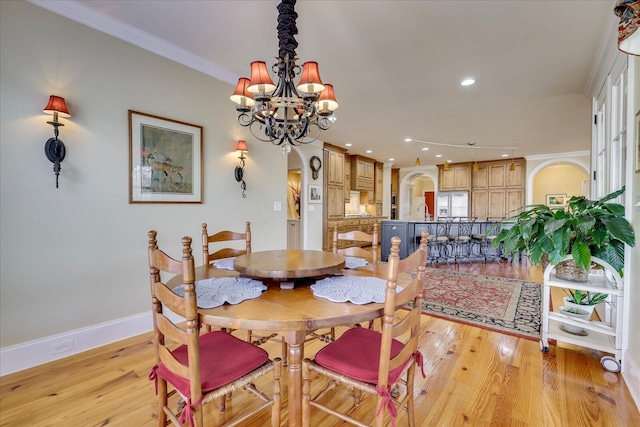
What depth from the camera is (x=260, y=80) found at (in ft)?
6.07

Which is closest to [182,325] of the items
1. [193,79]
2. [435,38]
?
[193,79]

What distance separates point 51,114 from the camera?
2080 millimetres

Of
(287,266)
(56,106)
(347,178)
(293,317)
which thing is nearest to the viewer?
(293,317)

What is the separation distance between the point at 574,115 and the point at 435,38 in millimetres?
3658

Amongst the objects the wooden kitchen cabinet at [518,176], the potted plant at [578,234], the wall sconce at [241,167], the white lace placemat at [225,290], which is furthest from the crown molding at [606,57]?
the wooden kitchen cabinet at [518,176]

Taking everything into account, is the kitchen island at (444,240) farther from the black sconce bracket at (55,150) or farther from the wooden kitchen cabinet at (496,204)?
the black sconce bracket at (55,150)

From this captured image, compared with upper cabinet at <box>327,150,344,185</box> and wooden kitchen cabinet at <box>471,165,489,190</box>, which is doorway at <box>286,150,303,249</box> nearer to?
upper cabinet at <box>327,150,344,185</box>

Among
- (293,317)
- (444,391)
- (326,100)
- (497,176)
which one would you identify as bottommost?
(444,391)

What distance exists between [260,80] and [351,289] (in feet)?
4.69

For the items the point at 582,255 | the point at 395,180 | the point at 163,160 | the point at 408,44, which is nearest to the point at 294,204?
the point at 163,160

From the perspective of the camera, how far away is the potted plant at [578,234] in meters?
1.89

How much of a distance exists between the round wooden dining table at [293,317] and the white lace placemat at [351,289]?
0.03 meters

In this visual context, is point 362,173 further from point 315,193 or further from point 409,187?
point 409,187

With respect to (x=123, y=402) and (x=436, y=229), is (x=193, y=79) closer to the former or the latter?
(x=123, y=402)
